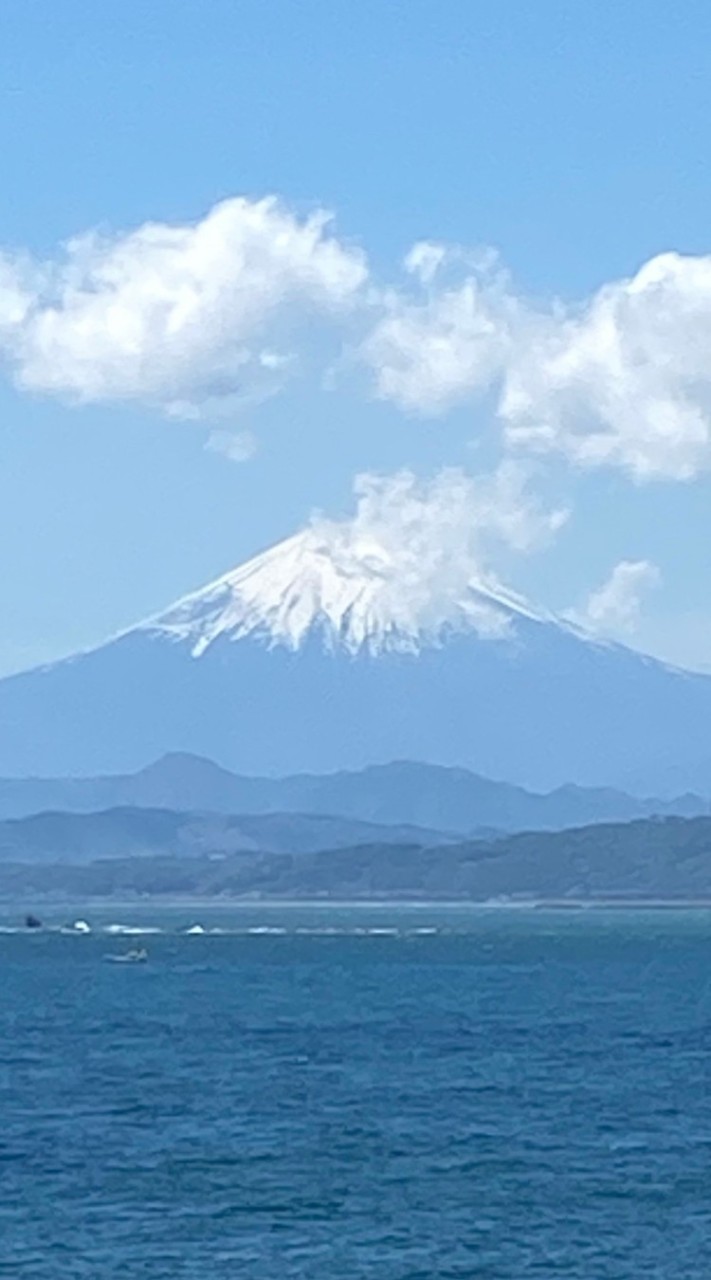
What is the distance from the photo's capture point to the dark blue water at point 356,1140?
55188mm

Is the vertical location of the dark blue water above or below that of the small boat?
below

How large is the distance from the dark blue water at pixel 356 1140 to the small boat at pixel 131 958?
190ft

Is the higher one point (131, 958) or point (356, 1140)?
point (131, 958)

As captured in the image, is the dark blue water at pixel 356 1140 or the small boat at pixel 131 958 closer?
the dark blue water at pixel 356 1140

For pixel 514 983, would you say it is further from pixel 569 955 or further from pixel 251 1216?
pixel 251 1216

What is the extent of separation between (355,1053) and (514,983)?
5380 cm

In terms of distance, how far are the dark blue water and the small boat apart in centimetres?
5782

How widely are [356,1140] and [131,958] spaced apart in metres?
120

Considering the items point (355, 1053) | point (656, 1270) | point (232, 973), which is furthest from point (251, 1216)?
point (232, 973)

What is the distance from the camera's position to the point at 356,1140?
70562mm

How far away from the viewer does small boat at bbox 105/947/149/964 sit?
18638 cm

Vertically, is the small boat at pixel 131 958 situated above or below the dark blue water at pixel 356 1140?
above

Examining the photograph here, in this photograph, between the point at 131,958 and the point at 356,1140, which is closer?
the point at 356,1140

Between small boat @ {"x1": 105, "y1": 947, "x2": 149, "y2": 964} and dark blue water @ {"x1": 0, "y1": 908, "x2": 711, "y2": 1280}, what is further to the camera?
small boat @ {"x1": 105, "y1": 947, "x2": 149, "y2": 964}
